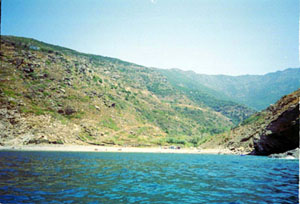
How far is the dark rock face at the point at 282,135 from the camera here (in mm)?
43062

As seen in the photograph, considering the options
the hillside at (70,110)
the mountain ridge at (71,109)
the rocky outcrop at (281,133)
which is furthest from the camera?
the mountain ridge at (71,109)

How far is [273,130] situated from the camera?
48000mm

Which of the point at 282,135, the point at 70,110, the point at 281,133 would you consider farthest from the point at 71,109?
the point at 282,135

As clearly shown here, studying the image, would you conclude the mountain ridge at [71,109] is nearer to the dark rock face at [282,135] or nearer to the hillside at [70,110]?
the hillside at [70,110]

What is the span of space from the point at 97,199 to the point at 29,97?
82727 mm

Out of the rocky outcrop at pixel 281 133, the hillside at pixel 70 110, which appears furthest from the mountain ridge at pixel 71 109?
the rocky outcrop at pixel 281 133

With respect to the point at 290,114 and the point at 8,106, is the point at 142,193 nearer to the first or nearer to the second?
the point at 290,114

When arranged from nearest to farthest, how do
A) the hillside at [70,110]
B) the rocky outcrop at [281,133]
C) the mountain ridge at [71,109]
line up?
the rocky outcrop at [281,133], the hillside at [70,110], the mountain ridge at [71,109]

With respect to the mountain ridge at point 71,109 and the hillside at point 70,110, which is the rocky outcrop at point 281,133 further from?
the hillside at point 70,110

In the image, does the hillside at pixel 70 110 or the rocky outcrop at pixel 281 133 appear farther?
the hillside at pixel 70 110

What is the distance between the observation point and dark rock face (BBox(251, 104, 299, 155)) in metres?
43.1

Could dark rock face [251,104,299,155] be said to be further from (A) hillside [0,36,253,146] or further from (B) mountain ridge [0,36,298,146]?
(A) hillside [0,36,253,146]

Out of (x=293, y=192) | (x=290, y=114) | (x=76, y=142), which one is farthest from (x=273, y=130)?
(x=76, y=142)

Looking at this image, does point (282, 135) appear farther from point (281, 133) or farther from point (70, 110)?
point (70, 110)
